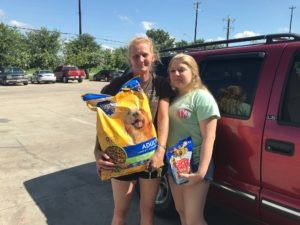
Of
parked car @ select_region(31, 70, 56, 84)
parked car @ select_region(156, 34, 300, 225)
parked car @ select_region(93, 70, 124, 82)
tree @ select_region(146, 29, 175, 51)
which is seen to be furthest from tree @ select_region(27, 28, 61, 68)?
parked car @ select_region(156, 34, 300, 225)

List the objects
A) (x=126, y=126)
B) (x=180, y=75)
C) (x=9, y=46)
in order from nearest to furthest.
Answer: (x=126, y=126) < (x=180, y=75) < (x=9, y=46)

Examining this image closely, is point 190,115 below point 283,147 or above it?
above

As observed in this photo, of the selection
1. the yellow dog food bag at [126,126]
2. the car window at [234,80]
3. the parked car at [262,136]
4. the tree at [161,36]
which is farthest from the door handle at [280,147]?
the tree at [161,36]

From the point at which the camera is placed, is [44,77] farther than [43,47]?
No

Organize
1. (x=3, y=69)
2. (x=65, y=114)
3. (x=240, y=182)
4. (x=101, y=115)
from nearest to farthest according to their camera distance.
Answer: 1. (x=101, y=115)
2. (x=240, y=182)
3. (x=65, y=114)
4. (x=3, y=69)

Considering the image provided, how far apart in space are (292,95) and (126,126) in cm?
124

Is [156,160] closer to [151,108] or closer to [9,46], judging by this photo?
[151,108]

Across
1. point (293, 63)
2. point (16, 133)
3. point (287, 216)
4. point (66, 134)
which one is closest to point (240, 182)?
point (287, 216)

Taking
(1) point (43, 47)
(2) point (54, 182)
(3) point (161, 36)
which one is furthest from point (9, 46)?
(3) point (161, 36)

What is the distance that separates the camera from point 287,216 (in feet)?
8.82

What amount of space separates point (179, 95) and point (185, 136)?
32 centimetres

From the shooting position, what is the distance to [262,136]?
281cm

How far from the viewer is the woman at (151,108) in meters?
2.66

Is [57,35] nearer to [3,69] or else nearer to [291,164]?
[3,69]
